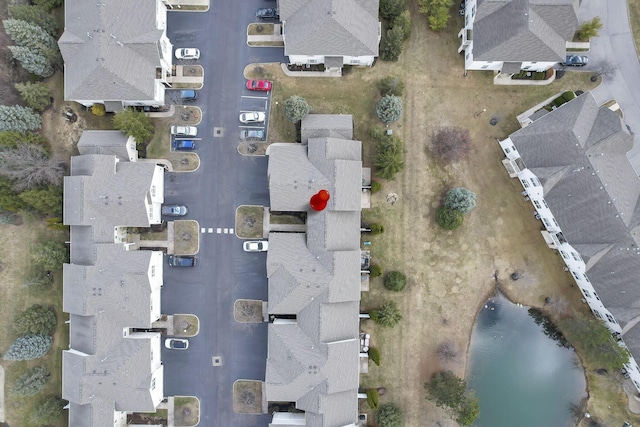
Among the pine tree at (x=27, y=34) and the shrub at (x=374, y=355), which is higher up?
the pine tree at (x=27, y=34)

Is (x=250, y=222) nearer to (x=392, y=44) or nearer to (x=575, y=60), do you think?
(x=392, y=44)

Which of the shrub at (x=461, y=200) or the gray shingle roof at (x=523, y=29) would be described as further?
the shrub at (x=461, y=200)

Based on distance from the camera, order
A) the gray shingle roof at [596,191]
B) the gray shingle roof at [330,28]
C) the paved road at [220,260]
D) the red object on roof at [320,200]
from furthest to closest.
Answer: the paved road at [220,260], the gray shingle roof at [330,28], the gray shingle roof at [596,191], the red object on roof at [320,200]

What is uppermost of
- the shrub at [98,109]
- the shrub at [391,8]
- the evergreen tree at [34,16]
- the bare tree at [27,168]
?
the shrub at [391,8]

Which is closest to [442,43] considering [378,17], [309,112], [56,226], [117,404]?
[378,17]

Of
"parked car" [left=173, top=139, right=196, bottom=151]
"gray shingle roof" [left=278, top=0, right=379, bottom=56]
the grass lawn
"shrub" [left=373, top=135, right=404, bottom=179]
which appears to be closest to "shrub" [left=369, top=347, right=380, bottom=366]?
the grass lawn

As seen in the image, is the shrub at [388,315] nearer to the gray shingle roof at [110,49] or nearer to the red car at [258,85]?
the red car at [258,85]

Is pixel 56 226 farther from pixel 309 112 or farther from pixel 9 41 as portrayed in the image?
pixel 309 112

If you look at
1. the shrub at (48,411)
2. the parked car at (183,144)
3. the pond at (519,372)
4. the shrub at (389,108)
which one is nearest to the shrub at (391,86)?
the shrub at (389,108)
